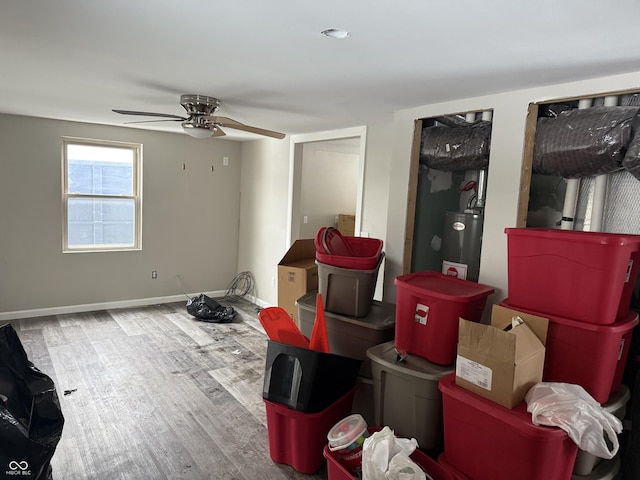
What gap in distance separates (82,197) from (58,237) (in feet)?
1.68

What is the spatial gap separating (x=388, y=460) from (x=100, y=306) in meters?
4.38

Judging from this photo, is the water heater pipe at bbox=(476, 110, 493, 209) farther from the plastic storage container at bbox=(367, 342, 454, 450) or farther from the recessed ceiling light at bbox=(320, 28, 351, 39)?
the recessed ceiling light at bbox=(320, 28, 351, 39)

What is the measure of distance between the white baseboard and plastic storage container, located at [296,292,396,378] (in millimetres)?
2728

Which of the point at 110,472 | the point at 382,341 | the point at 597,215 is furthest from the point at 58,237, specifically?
the point at 597,215

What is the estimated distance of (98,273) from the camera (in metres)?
5.05

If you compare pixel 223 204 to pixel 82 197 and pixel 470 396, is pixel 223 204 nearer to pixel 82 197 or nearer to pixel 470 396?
pixel 82 197

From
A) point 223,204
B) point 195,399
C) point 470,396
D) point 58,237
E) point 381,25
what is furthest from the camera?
point 223,204

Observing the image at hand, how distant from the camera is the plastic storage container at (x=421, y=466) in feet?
6.42

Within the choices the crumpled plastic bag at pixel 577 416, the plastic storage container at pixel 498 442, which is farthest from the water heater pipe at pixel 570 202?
the plastic storage container at pixel 498 442

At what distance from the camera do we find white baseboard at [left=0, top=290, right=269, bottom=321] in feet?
15.3

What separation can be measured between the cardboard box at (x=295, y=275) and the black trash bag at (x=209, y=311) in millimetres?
979

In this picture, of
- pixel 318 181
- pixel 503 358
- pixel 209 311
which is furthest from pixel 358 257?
pixel 318 181

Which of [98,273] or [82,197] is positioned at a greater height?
[82,197]

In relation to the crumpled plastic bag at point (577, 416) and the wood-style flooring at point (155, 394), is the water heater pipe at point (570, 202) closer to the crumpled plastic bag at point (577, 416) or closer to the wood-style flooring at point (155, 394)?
the crumpled plastic bag at point (577, 416)
